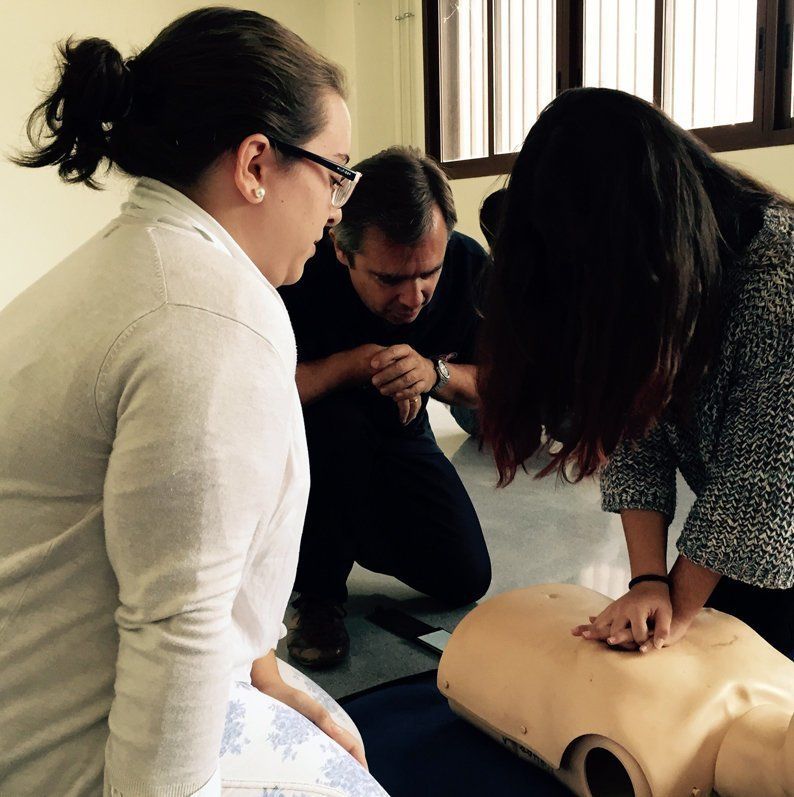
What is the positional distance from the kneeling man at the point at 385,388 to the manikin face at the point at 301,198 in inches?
32.0

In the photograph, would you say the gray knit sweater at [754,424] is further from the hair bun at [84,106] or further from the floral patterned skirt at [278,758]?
the hair bun at [84,106]

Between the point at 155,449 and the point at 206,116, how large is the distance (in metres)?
0.36

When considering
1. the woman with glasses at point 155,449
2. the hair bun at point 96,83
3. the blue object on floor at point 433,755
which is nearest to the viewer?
the woman with glasses at point 155,449

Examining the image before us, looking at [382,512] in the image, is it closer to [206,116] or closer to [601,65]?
[206,116]

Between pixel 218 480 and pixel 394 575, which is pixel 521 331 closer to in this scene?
pixel 218 480

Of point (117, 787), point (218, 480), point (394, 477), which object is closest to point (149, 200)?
point (218, 480)

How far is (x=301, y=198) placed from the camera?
90 centimetres

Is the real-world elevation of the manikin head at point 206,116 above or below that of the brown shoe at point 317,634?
above

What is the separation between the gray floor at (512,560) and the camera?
173cm

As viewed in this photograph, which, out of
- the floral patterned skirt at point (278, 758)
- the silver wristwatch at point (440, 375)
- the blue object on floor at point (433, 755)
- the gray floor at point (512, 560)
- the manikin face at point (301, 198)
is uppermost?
the manikin face at point (301, 198)

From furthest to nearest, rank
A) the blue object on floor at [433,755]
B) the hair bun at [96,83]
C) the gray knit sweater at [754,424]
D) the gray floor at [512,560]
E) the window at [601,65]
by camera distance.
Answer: the window at [601,65] < the gray floor at [512,560] < the blue object on floor at [433,755] < the gray knit sweater at [754,424] < the hair bun at [96,83]

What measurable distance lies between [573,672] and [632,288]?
0.52m

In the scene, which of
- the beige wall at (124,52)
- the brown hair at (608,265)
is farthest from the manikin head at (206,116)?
the beige wall at (124,52)

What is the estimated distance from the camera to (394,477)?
2.03m
